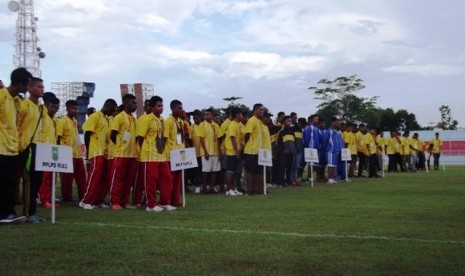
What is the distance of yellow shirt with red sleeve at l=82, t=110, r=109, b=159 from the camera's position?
1216cm

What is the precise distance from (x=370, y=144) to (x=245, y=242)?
1892cm

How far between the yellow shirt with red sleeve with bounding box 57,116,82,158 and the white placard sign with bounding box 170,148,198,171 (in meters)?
2.54

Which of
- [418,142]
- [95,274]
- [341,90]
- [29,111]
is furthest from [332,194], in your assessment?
[341,90]

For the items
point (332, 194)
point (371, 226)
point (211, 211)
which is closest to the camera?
point (371, 226)

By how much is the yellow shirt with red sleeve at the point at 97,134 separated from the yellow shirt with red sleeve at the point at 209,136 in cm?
434

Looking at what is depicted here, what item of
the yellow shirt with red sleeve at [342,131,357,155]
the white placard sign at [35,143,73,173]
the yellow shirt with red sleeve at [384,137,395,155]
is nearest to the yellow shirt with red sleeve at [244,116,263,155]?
A: the white placard sign at [35,143,73,173]

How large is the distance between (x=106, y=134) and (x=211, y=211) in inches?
118

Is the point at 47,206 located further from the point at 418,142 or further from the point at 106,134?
the point at 418,142

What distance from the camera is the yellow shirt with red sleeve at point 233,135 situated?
15.6 metres

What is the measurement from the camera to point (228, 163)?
51.7ft

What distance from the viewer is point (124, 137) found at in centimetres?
1168

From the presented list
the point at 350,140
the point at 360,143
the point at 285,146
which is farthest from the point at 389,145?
the point at 285,146

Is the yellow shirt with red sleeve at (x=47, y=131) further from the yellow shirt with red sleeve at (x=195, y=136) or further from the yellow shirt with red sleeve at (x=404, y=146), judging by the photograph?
the yellow shirt with red sleeve at (x=404, y=146)

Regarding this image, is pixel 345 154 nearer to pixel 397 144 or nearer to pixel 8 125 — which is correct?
pixel 397 144
